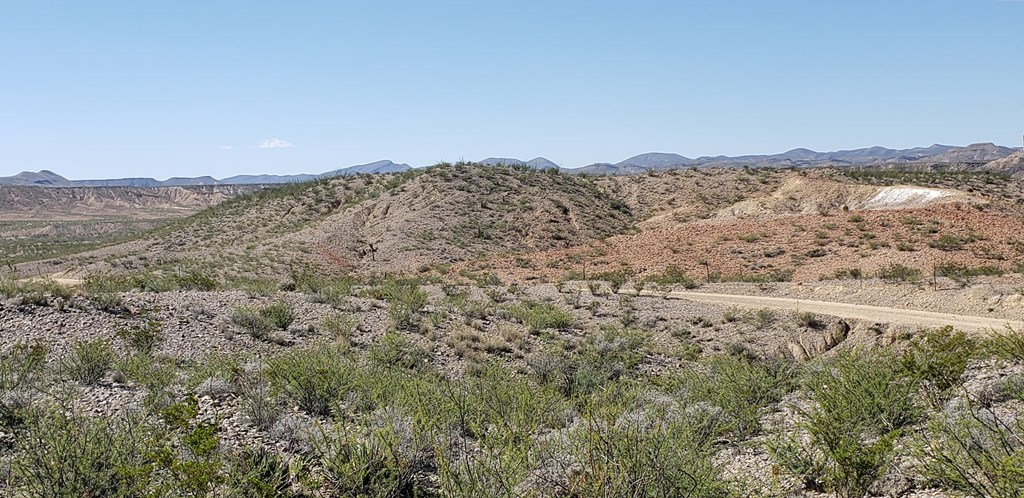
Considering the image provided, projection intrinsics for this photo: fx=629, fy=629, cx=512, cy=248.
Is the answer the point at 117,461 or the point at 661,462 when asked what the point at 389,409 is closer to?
the point at 117,461

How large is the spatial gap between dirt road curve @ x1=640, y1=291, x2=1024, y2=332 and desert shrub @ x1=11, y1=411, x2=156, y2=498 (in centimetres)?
1581

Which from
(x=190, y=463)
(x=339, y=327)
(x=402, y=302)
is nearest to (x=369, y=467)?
(x=190, y=463)

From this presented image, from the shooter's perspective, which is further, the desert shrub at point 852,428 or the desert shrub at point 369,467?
the desert shrub at point 369,467

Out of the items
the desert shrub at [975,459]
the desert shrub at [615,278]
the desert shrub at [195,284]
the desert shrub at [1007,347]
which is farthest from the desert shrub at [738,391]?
the desert shrub at [195,284]

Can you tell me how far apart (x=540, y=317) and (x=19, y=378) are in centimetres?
1125

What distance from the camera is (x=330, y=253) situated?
34.2 meters

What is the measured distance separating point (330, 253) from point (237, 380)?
25632mm

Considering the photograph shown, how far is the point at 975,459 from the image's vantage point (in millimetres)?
5277

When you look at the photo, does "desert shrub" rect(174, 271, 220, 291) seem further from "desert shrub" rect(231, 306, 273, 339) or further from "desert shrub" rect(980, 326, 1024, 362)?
"desert shrub" rect(980, 326, 1024, 362)

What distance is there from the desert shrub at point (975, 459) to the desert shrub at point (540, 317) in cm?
1072

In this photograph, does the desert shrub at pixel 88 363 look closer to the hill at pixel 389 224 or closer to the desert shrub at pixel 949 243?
the hill at pixel 389 224

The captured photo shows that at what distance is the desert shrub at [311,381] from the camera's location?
865 centimetres

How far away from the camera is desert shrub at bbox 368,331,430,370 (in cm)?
1289

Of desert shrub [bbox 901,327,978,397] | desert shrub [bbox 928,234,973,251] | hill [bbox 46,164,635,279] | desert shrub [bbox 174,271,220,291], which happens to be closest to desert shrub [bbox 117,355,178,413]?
desert shrub [bbox 174,271,220,291]
